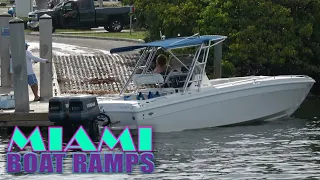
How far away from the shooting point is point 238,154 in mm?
16719

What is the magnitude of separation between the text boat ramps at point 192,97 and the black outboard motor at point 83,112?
1.46m

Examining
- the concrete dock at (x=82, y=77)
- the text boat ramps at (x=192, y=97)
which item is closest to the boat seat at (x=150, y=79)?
the text boat ramps at (x=192, y=97)

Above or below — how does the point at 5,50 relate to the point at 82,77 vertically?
above

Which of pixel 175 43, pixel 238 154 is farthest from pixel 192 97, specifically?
pixel 238 154

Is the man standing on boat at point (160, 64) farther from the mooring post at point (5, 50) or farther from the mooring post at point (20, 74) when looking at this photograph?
the mooring post at point (5, 50)

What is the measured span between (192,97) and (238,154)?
9.27ft

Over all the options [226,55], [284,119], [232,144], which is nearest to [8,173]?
[232,144]

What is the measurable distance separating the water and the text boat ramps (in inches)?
10.6

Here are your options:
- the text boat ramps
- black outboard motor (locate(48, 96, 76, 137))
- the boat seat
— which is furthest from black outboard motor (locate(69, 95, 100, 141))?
the boat seat

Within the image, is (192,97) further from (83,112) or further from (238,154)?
(83,112)

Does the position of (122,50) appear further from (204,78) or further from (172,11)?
(172,11)

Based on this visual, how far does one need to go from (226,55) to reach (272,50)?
1.34 meters

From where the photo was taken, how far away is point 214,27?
25609 millimetres

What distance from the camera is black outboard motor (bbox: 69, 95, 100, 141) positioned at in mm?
16562
